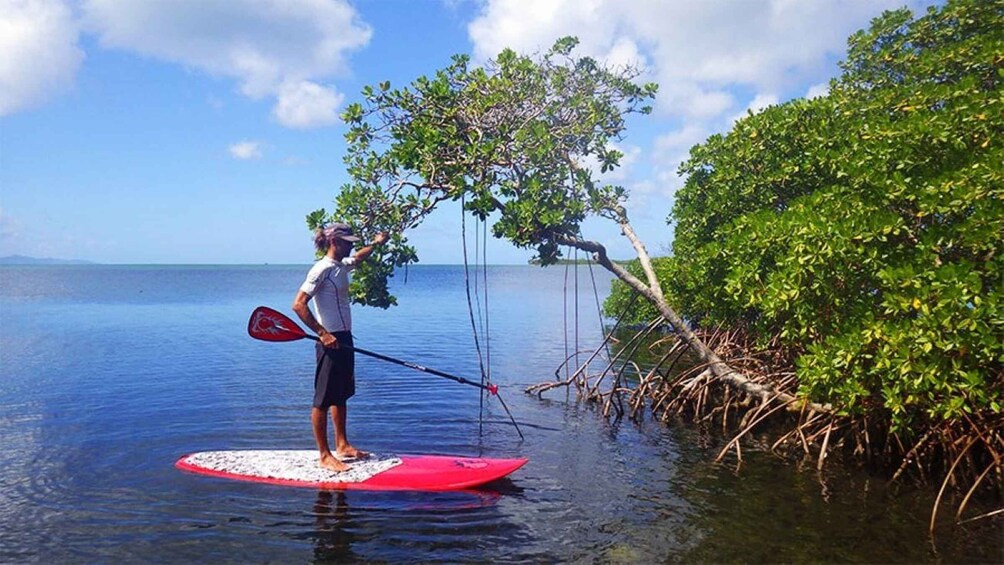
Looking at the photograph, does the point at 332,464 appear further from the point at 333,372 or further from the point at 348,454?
the point at 333,372

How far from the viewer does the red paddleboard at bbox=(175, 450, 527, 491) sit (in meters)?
7.68

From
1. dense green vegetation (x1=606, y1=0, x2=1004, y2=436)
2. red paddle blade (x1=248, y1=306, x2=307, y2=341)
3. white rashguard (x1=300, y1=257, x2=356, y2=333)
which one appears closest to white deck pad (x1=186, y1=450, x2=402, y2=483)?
red paddle blade (x1=248, y1=306, x2=307, y2=341)

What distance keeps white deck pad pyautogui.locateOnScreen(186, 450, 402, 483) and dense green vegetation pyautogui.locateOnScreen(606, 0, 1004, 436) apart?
18.9 ft

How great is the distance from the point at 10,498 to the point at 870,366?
35.0 ft

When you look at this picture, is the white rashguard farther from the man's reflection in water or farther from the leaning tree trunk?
the leaning tree trunk

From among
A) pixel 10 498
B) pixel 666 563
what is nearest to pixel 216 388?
pixel 10 498

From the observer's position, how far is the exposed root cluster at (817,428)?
7.57m

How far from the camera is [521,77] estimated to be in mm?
11234

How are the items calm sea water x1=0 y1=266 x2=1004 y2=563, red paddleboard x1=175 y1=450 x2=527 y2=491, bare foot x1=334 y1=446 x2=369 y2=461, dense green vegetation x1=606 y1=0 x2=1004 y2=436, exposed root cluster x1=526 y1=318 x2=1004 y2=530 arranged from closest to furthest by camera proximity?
calm sea water x1=0 y1=266 x2=1004 y2=563
dense green vegetation x1=606 y1=0 x2=1004 y2=436
exposed root cluster x1=526 y1=318 x2=1004 y2=530
red paddleboard x1=175 y1=450 x2=527 y2=491
bare foot x1=334 y1=446 x2=369 y2=461

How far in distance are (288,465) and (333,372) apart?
1634 millimetres

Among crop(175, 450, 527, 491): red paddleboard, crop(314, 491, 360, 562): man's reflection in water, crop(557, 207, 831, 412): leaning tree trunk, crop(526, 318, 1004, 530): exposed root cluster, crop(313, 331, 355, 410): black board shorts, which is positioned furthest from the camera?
crop(557, 207, 831, 412): leaning tree trunk

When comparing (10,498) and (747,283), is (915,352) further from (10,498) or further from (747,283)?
(10,498)

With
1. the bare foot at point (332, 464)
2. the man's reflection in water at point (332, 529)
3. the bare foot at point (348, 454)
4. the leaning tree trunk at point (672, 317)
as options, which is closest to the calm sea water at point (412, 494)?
the man's reflection in water at point (332, 529)

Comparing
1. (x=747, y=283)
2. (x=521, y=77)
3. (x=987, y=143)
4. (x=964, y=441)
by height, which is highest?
(x=521, y=77)
